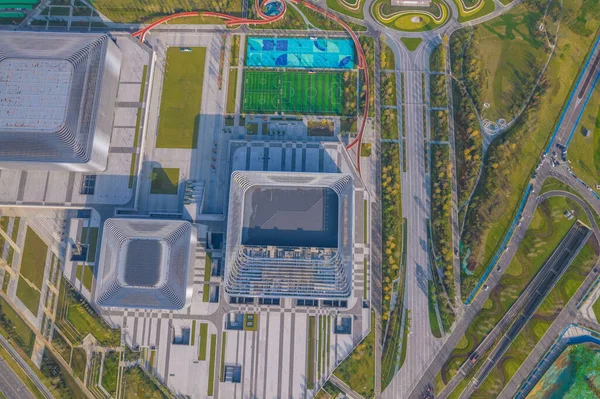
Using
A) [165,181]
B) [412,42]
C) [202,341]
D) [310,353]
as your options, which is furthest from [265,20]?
[310,353]

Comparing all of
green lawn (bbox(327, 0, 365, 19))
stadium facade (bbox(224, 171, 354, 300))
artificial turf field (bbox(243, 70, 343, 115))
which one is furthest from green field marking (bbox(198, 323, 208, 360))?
green lawn (bbox(327, 0, 365, 19))

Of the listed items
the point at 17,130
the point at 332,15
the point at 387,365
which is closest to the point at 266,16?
the point at 332,15

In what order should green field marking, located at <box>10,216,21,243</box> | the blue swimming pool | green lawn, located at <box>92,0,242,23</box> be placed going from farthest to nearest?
green lawn, located at <box>92,0,242,23</box> → the blue swimming pool → green field marking, located at <box>10,216,21,243</box>

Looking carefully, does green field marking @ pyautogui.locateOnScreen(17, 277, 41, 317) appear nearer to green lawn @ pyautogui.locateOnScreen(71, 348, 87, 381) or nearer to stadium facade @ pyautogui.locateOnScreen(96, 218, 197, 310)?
green lawn @ pyautogui.locateOnScreen(71, 348, 87, 381)

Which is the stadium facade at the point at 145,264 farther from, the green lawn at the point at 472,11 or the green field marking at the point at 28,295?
the green lawn at the point at 472,11

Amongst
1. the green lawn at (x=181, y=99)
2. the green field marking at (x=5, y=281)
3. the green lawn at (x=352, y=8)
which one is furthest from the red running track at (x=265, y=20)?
the green field marking at (x=5, y=281)

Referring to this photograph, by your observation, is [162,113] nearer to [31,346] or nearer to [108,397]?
[31,346]
